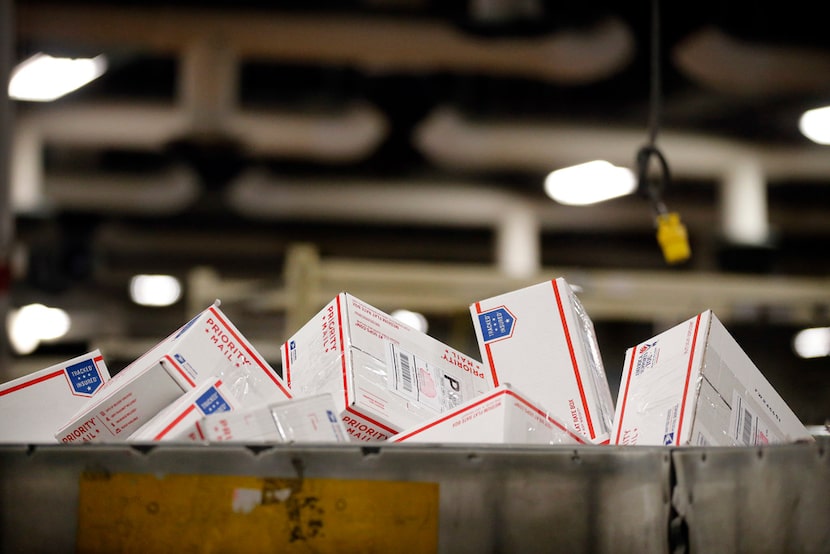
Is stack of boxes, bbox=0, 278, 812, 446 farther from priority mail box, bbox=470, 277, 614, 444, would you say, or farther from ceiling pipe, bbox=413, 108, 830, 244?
ceiling pipe, bbox=413, 108, 830, 244

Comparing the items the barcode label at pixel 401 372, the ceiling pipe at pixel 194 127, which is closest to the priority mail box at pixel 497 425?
the barcode label at pixel 401 372

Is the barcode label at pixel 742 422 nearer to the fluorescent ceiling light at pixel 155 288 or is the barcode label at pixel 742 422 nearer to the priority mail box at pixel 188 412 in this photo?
the priority mail box at pixel 188 412

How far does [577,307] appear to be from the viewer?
1.28m

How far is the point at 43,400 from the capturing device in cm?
119

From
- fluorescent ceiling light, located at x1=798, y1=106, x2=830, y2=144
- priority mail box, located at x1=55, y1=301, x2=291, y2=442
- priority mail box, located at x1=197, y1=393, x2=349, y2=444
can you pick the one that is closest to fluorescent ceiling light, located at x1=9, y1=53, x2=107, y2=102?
priority mail box, located at x1=55, y1=301, x2=291, y2=442

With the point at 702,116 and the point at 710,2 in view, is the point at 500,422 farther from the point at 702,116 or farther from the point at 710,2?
the point at 702,116

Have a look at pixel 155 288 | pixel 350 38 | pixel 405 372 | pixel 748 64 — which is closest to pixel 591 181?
pixel 748 64

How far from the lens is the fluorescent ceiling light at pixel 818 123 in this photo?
447 centimetres

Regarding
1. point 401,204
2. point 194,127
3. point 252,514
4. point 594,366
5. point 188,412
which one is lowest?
point 252,514

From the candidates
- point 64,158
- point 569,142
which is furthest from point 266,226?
A: point 569,142

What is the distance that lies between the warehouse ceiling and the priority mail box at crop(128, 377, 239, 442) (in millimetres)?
1539

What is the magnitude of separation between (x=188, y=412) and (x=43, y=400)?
385 millimetres

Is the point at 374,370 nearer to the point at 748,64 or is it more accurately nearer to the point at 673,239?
the point at 673,239

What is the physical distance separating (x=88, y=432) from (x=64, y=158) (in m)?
5.79
